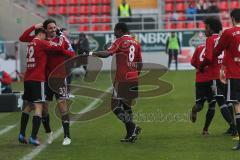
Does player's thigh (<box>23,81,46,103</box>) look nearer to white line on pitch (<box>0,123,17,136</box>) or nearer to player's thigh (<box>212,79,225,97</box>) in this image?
white line on pitch (<box>0,123,17,136</box>)

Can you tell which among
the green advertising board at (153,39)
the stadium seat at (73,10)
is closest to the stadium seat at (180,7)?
the green advertising board at (153,39)

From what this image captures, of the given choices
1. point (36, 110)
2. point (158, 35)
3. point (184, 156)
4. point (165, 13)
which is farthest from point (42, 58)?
point (165, 13)

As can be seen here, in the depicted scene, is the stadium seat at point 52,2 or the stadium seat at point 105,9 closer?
the stadium seat at point 105,9

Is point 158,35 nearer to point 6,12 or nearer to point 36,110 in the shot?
point 6,12

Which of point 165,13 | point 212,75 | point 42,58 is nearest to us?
point 42,58

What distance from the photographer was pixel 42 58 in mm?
11500

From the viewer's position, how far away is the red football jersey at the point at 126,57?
1176 cm

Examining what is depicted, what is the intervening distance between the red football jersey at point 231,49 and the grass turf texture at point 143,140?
4.00ft

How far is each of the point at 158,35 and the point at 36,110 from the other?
24175 millimetres

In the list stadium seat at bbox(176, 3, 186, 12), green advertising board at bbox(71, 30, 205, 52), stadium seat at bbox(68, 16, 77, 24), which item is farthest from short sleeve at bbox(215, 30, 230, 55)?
stadium seat at bbox(176, 3, 186, 12)

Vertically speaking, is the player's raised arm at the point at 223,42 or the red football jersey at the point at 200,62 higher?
the player's raised arm at the point at 223,42

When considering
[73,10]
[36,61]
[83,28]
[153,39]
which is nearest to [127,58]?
[36,61]

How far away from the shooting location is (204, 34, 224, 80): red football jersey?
11.9 metres

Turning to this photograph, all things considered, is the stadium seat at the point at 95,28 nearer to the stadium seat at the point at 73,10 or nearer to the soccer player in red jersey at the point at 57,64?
the stadium seat at the point at 73,10
